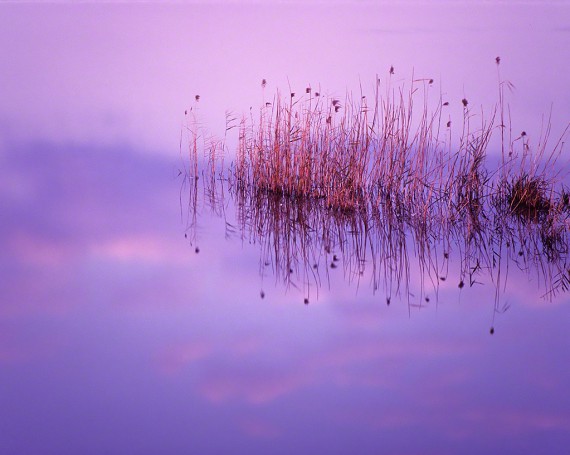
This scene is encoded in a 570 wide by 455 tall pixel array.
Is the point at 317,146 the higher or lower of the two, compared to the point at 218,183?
higher

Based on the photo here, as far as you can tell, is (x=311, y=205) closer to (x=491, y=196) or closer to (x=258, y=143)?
(x=258, y=143)

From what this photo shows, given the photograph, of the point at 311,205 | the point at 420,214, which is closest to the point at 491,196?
the point at 420,214

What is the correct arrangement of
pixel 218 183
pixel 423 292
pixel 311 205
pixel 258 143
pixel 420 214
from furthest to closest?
pixel 218 183 < pixel 258 143 < pixel 311 205 < pixel 420 214 < pixel 423 292

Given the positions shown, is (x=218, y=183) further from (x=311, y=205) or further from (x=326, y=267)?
(x=326, y=267)

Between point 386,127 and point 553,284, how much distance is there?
2070 millimetres

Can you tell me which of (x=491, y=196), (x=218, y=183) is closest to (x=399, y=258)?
(x=491, y=196)

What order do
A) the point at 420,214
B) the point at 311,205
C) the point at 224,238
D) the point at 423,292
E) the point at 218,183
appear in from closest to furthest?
the point at 423,292 → the point at 224,238 → the point at 420,214 → the point at 311,205 → the point at 218,183

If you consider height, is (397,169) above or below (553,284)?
above

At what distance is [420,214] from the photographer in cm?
550

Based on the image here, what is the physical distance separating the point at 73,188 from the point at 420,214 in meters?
3.43

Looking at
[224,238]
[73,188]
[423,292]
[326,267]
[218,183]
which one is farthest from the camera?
[218,183]

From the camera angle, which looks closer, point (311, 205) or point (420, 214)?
point (420, 214)

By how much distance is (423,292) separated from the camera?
3.66m

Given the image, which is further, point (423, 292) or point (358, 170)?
point (358, 170)
